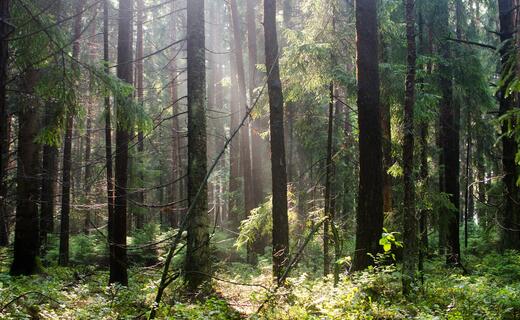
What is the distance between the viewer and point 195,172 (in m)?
9.27

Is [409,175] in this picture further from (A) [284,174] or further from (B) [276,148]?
(B) [276,148]

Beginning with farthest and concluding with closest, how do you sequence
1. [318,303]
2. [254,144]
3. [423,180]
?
[254,144] → [423,180] → [318,303]

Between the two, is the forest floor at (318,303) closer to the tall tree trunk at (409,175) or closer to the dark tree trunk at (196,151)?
the tall tree trunk at (409,175)

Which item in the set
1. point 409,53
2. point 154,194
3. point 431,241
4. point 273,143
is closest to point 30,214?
point 273,143

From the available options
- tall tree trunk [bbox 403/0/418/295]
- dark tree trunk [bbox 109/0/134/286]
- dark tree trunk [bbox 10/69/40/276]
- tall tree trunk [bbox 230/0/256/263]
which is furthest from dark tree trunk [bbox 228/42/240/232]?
tall tree trunk [bbox 403/0/418/295]

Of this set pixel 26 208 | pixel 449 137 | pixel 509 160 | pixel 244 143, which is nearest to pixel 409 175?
pixel 509 160

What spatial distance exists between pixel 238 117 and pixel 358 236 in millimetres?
15067

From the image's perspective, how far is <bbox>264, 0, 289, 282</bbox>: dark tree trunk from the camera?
1084 cm

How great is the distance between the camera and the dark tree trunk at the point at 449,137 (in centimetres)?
1429

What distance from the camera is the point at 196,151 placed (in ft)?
30.5

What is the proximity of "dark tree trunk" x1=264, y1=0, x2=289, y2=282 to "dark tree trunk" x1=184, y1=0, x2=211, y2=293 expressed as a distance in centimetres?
209

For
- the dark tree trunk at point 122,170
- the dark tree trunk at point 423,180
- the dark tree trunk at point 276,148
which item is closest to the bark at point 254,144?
the dark tree trunk at point 276,148

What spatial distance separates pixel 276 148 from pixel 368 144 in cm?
314

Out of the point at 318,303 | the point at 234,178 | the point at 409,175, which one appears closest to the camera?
the point at 318,303
